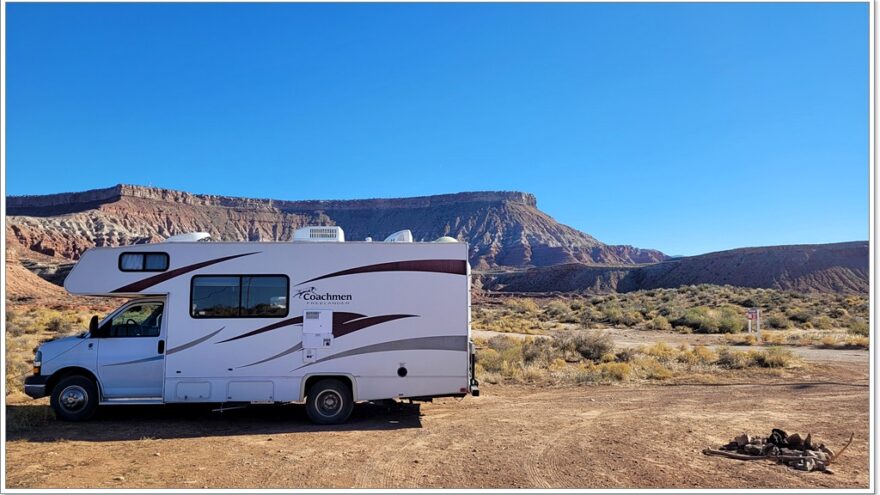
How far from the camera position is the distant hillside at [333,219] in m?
101

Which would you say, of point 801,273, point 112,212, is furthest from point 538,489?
point 112,212

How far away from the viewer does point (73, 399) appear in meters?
8.60

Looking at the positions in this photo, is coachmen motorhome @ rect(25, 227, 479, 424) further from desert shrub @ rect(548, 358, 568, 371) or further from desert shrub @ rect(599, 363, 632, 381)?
desert shrub @ rect(548, 358, 568, 371)

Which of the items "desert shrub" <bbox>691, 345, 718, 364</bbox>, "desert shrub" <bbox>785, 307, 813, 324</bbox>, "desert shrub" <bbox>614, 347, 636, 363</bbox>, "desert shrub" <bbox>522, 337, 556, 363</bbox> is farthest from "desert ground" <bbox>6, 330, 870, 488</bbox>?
"desert shrub" <bbox>785, 307, 813, 324</bbox>

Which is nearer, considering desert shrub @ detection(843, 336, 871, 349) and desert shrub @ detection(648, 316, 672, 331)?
desert shrub @ detection(843, 336, 871, 349)

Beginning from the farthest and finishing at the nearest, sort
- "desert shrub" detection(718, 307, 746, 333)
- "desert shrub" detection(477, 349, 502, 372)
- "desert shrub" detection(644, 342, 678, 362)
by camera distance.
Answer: "desert shrub" detection(718, 307, 746, 333) < "desert shrub" detection(644, 342, 678, 362) < "desert shrub" detection(477, 349, 502, 372)

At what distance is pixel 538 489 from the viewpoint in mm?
5902

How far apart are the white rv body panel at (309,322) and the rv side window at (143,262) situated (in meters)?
0.07

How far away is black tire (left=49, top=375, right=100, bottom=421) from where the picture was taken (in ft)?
28.1

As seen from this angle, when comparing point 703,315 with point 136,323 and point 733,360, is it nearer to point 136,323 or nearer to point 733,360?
point 733,360

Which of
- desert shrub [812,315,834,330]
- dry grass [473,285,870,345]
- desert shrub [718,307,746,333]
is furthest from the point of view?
desert shrub [812,315,834,330]

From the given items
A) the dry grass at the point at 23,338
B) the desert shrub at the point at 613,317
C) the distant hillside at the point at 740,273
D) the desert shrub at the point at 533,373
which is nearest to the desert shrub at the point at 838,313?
the desert shrub at the point at 613,317

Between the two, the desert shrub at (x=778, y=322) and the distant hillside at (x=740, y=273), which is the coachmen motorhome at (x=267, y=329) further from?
the distant hillside at (x=740, y=273)

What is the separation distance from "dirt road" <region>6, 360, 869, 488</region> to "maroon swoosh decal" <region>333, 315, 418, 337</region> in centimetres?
143
